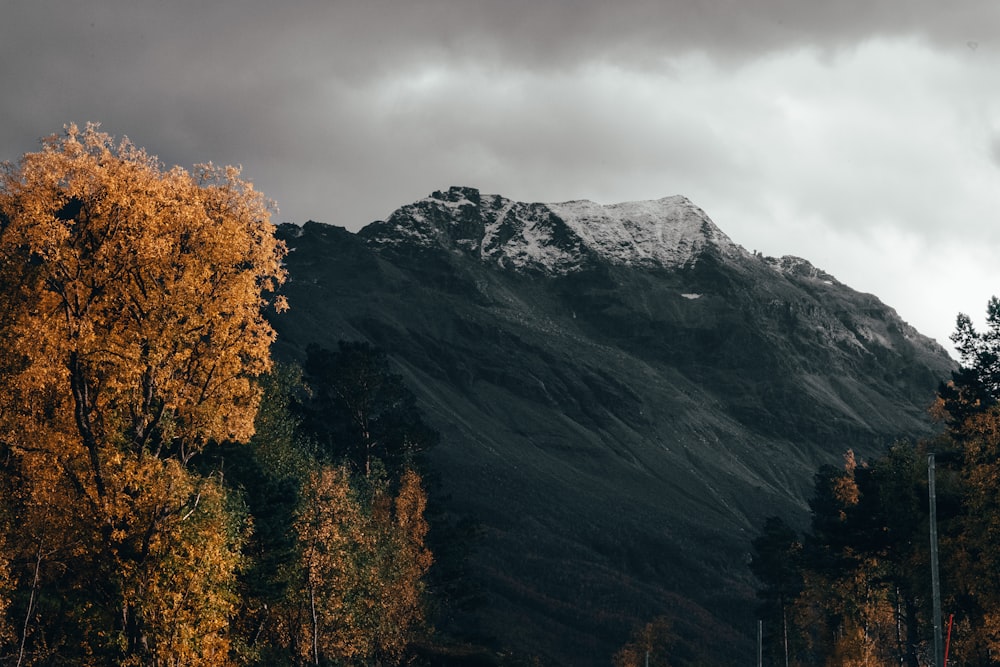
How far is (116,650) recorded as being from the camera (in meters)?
24.4

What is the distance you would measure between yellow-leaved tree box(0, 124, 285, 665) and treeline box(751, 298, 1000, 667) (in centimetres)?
2983

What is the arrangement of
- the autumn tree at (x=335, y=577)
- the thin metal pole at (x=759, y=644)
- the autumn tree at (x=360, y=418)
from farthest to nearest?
the autumn tree at (x=360, y=418) < the thin metal pole at (x=759, y=644) < the autumn tree at (x=335, y=577)

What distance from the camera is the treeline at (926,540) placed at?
141ft

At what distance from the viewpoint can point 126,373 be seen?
22938 millimetres

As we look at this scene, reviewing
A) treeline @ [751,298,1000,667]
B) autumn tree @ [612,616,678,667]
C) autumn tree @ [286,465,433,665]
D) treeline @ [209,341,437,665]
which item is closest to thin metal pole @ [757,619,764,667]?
treeline @ [751,298,1000,667]

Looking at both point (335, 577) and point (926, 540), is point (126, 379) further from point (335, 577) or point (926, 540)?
point (926, 540)

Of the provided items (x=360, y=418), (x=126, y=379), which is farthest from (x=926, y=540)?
(x=360, y=418)

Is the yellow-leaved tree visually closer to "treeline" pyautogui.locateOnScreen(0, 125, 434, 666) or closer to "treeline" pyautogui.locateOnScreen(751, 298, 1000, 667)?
"treeline" pyautogui.locateOnScreen(0, 125, 434, 666)

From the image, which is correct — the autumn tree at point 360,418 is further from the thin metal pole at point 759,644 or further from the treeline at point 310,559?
the thin metal pole at point 759,644

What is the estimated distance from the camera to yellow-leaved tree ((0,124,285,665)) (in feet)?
76.7

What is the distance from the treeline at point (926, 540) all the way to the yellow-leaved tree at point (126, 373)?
29.8 m

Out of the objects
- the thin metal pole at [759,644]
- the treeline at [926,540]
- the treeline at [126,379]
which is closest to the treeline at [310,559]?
the treeline at [126,379]

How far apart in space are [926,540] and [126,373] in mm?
42051

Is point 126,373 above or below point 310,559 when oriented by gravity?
above
